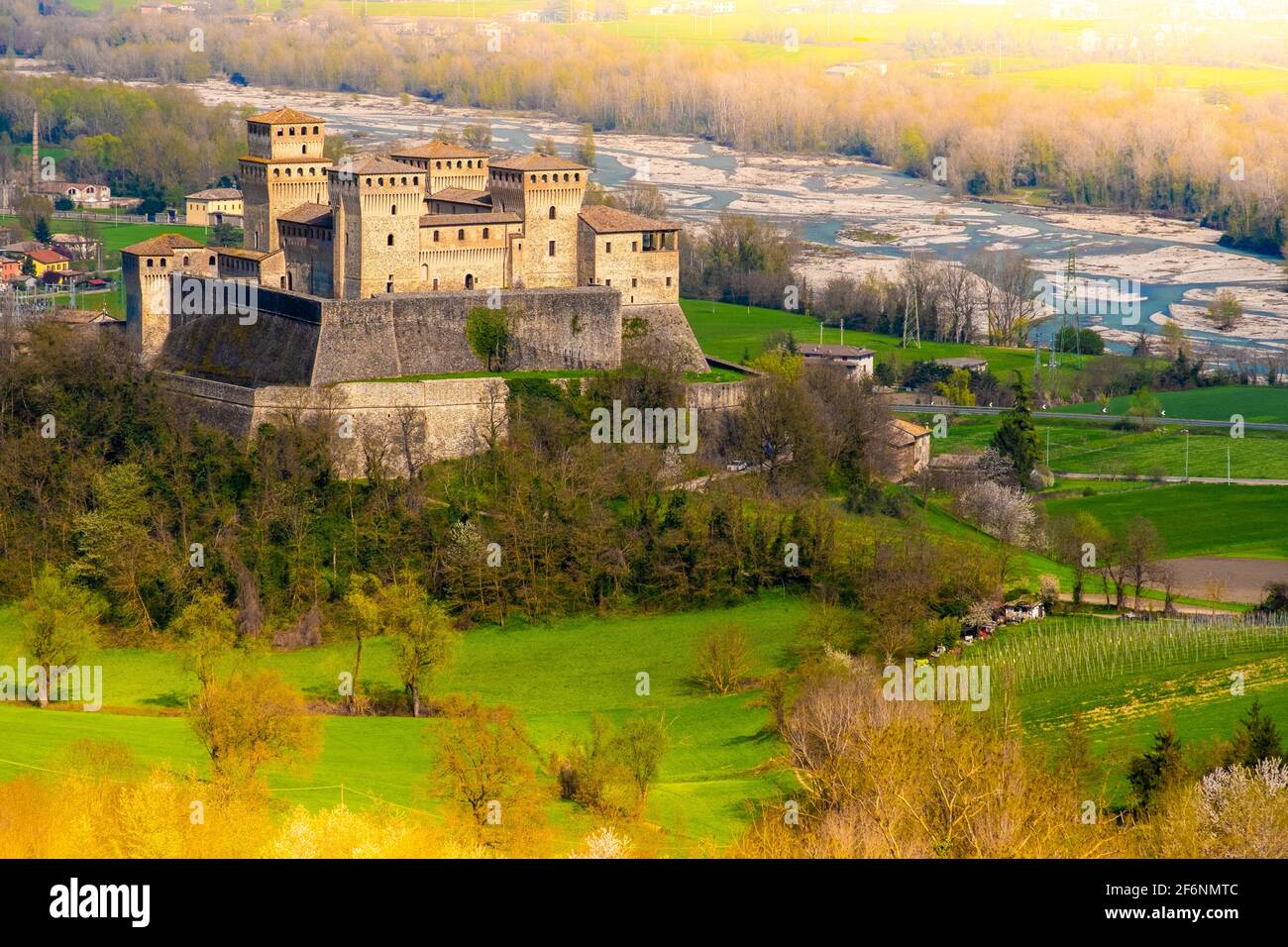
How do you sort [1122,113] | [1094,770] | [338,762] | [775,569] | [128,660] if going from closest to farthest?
[1094,770] < [338,762] < [128,660] < [775,569] < [1122,113]

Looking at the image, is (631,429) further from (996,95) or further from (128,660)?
(996,95)

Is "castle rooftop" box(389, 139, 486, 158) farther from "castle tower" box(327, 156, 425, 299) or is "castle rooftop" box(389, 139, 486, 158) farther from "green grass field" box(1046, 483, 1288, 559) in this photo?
"green grass field" box(1046, 483, 1288, 559)

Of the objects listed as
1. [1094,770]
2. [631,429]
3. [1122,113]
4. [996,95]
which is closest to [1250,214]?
[1122,113]

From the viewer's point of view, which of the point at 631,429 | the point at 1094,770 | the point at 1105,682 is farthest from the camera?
the point at 631,429

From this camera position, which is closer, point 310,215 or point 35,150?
point 310,215

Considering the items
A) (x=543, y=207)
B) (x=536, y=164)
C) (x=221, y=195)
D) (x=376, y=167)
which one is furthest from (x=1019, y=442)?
(x=221, y=195)

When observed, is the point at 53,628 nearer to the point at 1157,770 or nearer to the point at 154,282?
the point at 154,282

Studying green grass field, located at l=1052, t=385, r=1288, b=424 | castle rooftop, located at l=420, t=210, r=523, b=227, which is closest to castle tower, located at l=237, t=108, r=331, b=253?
castle rooftop, located at l=420, t=210, r=523, b=227
